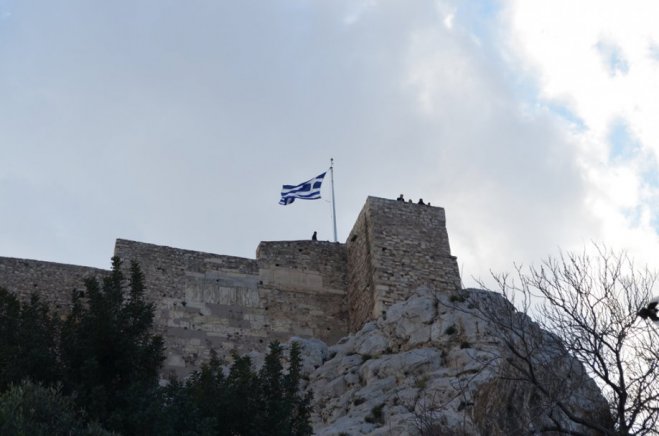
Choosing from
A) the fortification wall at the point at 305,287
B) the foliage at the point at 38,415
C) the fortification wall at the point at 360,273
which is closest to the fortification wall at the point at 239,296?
the fortification wall at the point at 305,287

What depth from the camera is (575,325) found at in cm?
1084

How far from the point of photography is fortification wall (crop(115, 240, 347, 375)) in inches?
825

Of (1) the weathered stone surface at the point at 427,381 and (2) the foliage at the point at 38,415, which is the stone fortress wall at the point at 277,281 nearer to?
(1) the weathered stone surface at the point at 427,381

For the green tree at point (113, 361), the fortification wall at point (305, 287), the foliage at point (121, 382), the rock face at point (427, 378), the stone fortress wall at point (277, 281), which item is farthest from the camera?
the fortification wall at point (305, 287)

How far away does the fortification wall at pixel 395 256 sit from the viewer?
21.0 metres

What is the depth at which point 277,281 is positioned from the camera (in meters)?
22.5

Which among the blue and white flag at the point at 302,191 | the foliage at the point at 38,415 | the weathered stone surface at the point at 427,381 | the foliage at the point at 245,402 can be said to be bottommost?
the foliage at the point at 38,415

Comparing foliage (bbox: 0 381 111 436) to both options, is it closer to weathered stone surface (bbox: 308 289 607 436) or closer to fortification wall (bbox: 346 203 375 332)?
weathered stone surface (bbox: 308 289 607 436)

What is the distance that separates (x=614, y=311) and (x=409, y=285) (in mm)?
10309

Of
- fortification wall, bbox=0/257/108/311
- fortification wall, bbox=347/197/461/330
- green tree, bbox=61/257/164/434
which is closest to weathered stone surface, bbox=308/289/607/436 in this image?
fortification wall, bbox=347/197/461/330

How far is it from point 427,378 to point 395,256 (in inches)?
229

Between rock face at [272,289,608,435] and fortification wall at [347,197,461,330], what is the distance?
159cm

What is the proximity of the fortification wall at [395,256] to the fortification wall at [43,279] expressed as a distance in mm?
6884

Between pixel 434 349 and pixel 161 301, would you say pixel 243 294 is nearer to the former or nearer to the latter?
pixel 161 301
